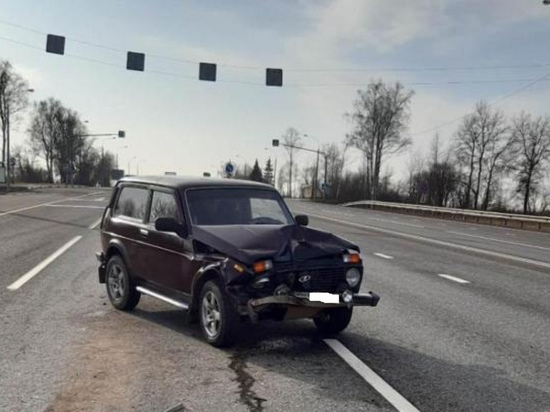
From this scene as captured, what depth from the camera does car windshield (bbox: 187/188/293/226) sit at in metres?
7.10

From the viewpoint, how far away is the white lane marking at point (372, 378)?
4.75 m

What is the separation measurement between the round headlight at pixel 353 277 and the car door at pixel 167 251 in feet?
5.26

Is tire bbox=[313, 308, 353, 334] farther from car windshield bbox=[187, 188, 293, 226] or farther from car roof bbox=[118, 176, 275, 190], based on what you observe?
car roof bbox=[118, 176, 275, 190]

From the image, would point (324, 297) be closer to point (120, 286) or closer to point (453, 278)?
point (120, 286)

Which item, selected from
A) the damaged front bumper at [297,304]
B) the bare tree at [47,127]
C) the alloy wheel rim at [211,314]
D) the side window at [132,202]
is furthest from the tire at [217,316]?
the bare tree at [47,127]

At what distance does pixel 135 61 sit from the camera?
28.8 meters

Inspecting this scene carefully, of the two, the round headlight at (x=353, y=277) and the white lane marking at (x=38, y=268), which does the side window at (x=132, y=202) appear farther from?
the round headlight at (x=353, y=277)

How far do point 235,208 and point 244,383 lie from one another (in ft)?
8.45

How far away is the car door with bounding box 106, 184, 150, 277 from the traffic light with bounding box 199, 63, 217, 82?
71.7ft

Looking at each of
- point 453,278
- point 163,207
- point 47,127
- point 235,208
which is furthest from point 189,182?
point 47,127

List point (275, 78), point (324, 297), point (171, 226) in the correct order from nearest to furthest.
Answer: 1. point (324, 297)
2. point (171, 226)
3. point (275, 78)

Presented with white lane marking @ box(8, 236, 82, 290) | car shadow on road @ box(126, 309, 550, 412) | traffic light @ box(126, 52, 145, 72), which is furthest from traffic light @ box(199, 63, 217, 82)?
car shadow on road @ box(126, 309, 550, 412)

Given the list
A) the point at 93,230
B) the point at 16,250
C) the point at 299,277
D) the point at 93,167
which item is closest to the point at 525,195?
Answer: the point at 93,230

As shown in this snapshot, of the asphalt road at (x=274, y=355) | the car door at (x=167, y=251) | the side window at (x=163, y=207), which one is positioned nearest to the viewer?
the asphalt road at (x=274, y=355)
